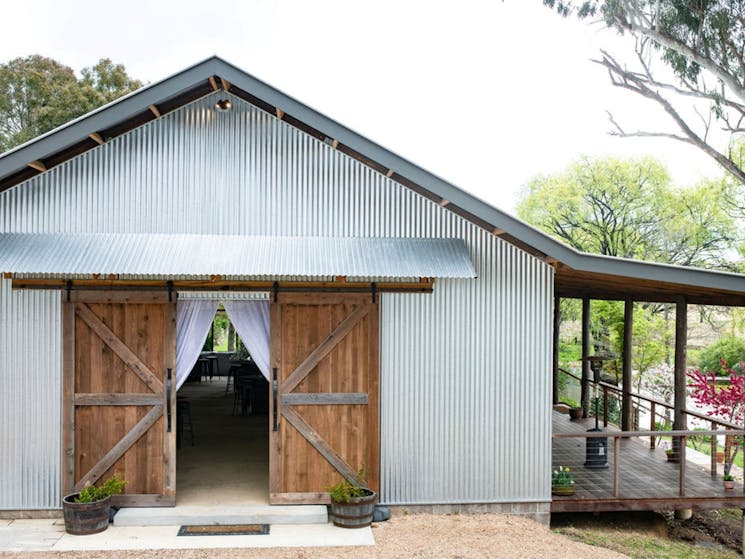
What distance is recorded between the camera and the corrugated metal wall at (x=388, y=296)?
27.0ft

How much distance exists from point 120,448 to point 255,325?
1.94 metres

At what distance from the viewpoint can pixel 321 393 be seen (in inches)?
337

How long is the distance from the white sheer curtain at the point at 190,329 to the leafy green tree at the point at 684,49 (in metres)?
13.5

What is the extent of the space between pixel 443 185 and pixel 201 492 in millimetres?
4415

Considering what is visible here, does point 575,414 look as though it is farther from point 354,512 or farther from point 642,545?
point 354,512

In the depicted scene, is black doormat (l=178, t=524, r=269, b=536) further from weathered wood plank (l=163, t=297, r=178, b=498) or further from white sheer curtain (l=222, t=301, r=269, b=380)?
white sheer curtain (l=222, t=301, r=269, b=380)

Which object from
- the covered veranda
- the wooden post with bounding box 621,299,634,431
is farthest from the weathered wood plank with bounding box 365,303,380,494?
the wooden post with bounding box 621,299,634,431

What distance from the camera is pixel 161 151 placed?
27.3ft

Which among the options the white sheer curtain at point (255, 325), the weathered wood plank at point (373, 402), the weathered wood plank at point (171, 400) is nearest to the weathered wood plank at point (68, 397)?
the weathered wood plank at point (171, 400)

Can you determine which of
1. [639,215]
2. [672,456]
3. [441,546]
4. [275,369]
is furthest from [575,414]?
[639,215]

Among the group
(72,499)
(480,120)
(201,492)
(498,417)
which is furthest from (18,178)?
(480,120)

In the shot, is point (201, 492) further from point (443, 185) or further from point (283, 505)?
point (443, 185)

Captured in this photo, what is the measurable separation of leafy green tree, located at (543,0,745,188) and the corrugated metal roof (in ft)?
39.6

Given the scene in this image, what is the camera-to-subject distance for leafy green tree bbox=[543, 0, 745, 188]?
685 inches
